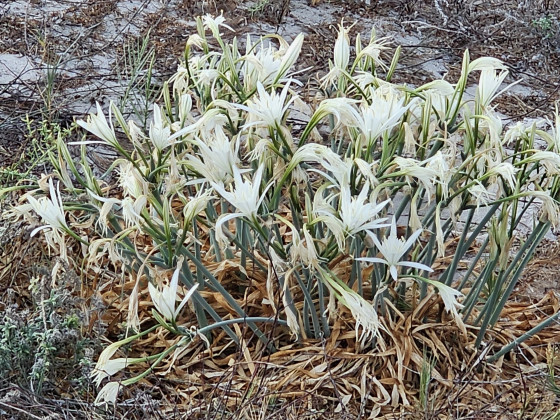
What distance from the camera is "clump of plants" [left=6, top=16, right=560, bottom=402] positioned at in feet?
5.79

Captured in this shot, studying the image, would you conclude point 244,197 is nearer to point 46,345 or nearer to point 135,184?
point 135,184

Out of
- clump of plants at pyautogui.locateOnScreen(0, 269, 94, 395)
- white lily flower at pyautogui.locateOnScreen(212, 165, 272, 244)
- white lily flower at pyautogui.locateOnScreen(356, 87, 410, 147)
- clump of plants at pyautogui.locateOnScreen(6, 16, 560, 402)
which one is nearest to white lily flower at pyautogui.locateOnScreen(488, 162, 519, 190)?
clump of plants at pyautogui.locateOnScreen(6, 16, 560, 402)

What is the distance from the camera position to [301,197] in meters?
2.42

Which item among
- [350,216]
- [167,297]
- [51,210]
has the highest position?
[350,216]

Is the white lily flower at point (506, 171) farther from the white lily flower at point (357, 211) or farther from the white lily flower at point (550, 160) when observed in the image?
the white lily flower at point (357, 211)

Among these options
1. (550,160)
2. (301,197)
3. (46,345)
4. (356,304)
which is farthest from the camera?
(301,197)

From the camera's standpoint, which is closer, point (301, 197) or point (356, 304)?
point (356, 304)

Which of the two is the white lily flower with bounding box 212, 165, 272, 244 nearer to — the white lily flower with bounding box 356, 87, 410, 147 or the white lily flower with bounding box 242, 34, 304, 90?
the white lily flower with bounding box 356, 87, 410, 147

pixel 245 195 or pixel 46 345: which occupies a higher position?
pixel 245 195

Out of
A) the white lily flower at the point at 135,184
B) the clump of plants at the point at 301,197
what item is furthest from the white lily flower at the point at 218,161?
the white lily flower at the point at 135,184

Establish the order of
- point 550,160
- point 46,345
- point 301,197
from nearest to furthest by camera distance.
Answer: point 550,160 < point 46,345 < point 301,197

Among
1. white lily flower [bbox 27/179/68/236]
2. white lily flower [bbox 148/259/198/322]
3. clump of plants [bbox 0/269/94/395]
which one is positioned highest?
white lily flower [bbox 27/179/68/236]

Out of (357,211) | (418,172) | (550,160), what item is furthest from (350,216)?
(550,160)

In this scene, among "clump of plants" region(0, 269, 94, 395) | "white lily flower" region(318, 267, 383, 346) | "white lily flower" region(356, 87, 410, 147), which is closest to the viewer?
"white lily flower" region(318, 267, 383, 346)
